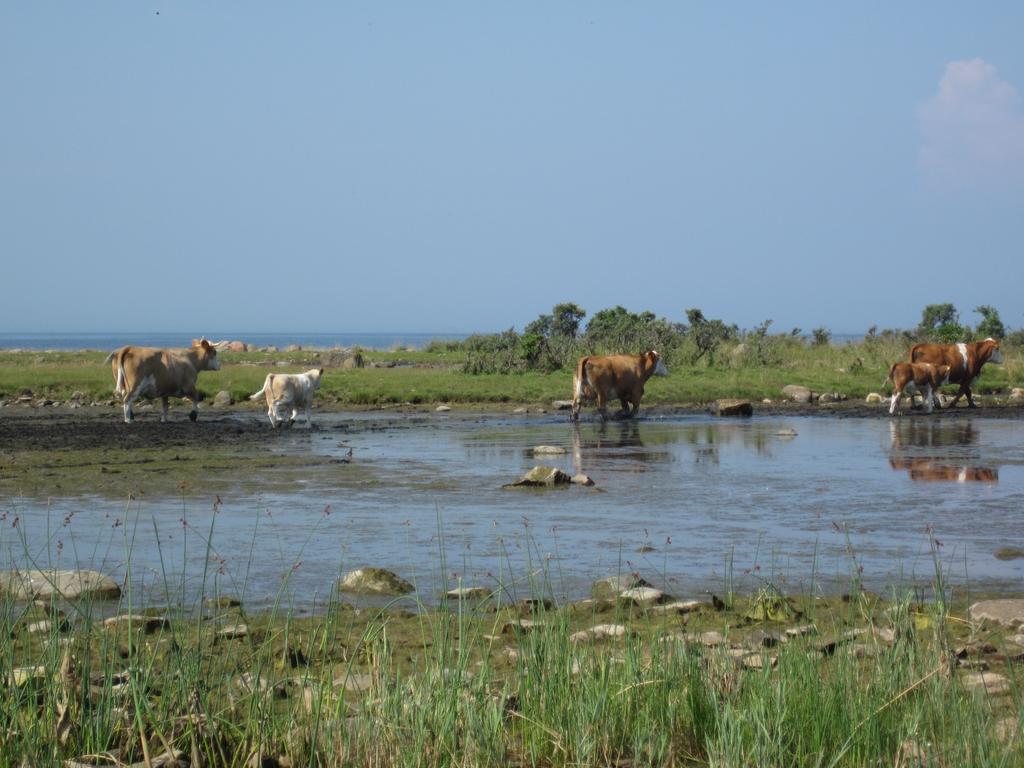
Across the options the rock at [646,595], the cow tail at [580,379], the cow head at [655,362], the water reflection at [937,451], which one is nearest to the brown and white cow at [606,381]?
the cow tail at [580,379]

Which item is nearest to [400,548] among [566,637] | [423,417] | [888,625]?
[888,625]

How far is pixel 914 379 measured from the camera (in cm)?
2780

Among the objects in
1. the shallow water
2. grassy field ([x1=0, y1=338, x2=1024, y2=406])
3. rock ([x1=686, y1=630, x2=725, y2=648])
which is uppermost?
grassy field ([x1=0, y1=338, x2=1024, y2=406])

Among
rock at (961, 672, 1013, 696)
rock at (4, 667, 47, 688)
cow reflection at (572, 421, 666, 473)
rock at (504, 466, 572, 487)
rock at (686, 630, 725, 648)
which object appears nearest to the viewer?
rock at (4, 667, 47, 688)

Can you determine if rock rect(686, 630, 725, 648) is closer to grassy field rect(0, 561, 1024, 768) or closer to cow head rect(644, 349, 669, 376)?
grassy field rect(0, 561, 1024, 768)

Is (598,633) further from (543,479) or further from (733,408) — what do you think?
(733,408)

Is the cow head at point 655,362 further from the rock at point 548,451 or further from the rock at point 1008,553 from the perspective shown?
the rock at point 1008,553

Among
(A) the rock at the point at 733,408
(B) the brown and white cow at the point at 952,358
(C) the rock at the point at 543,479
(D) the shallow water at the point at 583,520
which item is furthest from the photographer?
(B) the brown and white cow at the point at 952,358

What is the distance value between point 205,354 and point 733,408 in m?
11.8

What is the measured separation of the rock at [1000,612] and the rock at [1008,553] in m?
2.71

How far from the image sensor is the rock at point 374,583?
930 cm

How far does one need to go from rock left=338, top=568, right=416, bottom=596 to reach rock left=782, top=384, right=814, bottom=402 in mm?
23895

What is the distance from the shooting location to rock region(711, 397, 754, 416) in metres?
28.6

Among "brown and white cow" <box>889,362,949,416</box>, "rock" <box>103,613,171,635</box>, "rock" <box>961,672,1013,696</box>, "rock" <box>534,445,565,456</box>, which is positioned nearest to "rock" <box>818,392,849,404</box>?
"brown and white cow" <box>889,362,949,416</box>
